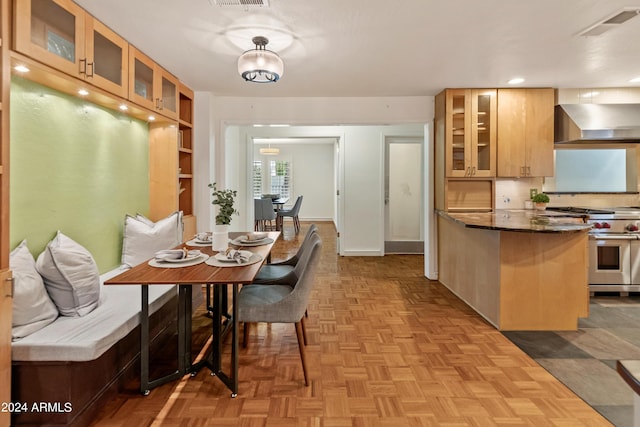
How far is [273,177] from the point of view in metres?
11.0

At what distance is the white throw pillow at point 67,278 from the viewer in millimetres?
1866

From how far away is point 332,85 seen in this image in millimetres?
3793

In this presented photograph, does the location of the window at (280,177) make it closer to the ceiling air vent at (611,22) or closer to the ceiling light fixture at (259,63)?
the ceiling light fixture at (259,63)

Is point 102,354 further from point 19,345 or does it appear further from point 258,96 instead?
point 258,96

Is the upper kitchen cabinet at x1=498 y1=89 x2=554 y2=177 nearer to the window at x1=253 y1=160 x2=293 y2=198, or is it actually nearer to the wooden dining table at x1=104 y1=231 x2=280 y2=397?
the wooden dining table at x1=104 y1=231 x2=280 y2=397

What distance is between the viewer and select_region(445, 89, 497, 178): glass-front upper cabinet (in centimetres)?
392

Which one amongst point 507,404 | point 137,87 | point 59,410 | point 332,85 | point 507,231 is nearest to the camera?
point 59,410

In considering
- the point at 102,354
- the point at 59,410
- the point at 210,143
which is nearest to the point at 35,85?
the point at 102,354

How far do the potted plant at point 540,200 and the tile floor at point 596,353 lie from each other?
46.0 inches

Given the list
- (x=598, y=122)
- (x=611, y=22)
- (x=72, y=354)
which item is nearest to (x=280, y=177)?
(x=598, y=122)

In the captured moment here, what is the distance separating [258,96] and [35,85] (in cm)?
245

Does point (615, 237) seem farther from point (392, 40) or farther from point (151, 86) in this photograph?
point (151, 86)

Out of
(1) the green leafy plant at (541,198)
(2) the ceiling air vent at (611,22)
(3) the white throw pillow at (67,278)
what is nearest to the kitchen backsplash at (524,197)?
(1) the green leafy plant at (541,198)

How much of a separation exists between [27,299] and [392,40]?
279 cm
